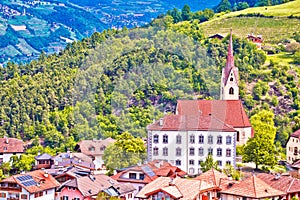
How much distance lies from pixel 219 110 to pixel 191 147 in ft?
20.8

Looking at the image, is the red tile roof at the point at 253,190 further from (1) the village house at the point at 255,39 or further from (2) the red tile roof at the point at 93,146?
(1) the village house at the point at 255,39

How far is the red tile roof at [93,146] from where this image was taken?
7200 centimetres

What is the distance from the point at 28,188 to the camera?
182 ft

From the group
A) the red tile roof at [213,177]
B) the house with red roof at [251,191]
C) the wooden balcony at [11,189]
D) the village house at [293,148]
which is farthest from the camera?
the village house at [293,148]

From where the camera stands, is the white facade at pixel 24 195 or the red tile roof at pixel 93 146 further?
the red tile roof at pixel 93 146

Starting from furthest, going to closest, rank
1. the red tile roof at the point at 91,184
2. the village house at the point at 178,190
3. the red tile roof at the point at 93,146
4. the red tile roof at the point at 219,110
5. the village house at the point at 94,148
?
the red tile roof at the point at 93,146
the village house at the point at 94,148
the red tile roof at the point at 219,110
the red tile roof at the point at 91,184
the village house at the point at 178,190

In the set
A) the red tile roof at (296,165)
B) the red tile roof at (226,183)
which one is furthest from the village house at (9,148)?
the red tile roof at (226,183)

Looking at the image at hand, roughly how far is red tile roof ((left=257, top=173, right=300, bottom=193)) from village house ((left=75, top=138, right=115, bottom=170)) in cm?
1966

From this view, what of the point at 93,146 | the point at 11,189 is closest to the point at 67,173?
the point at 11,189

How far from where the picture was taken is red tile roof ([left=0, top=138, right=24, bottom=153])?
242 ft

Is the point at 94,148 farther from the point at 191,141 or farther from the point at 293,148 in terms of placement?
the point at 293,148

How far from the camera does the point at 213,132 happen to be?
6256 centimetres

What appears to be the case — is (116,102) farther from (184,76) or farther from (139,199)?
(139,199)

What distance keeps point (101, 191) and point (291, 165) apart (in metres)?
17.6
